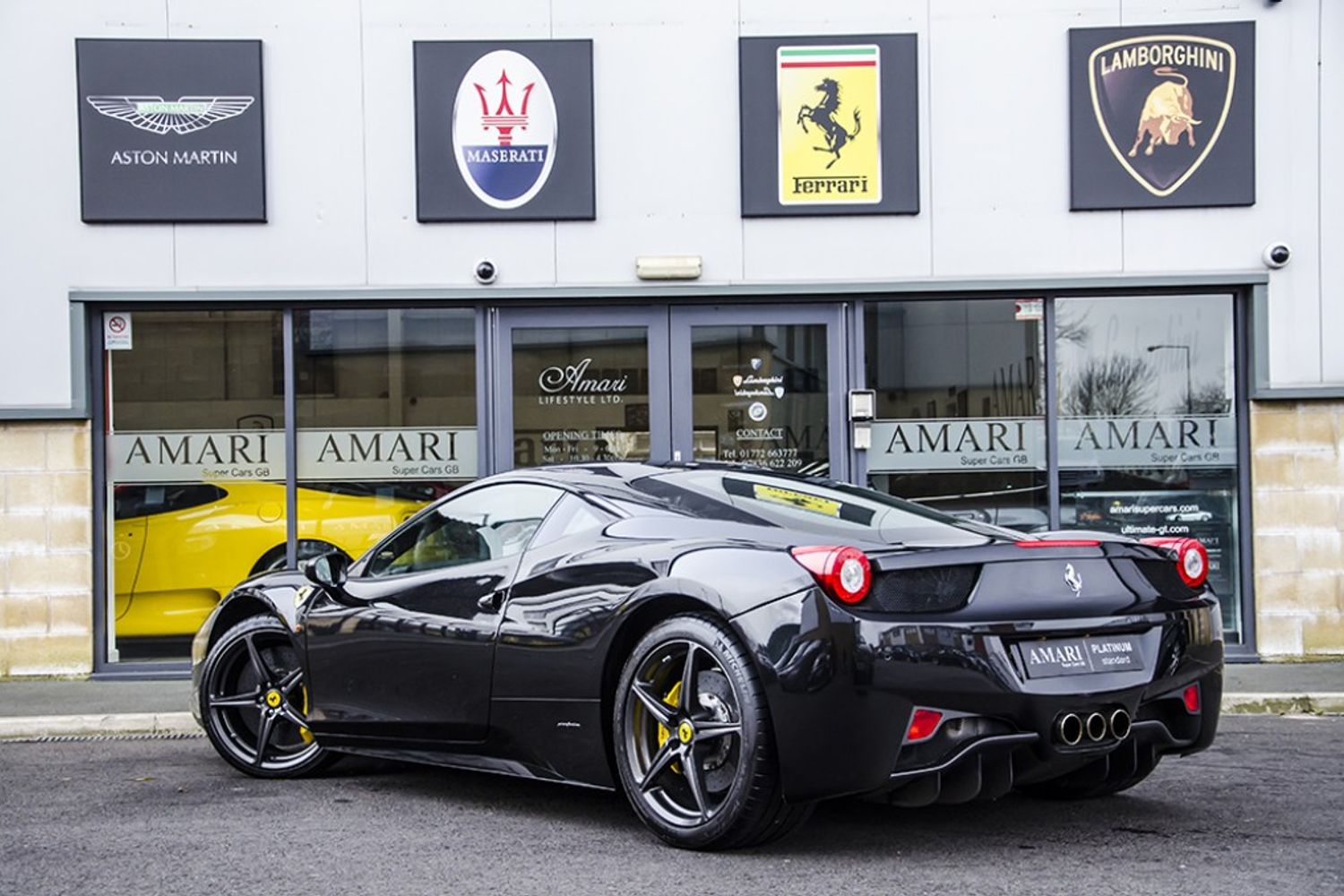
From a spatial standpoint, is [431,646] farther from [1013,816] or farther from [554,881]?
[1013,816]

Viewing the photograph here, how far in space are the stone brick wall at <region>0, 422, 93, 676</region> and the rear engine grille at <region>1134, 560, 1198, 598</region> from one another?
7803 millimetres

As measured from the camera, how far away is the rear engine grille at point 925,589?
4859mm

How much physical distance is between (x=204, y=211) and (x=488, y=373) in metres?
2.17

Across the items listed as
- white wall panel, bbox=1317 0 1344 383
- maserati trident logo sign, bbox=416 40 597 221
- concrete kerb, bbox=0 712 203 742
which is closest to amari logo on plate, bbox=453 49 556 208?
maserati trident logo sign, bbox=416 40 597 221

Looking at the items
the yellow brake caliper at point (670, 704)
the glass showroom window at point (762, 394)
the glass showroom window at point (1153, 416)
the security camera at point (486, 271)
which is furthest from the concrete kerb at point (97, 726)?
the glass showroom window at point (1153, 416)

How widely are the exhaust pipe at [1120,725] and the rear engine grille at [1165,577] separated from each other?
0.49 metres

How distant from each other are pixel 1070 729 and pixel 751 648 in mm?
985

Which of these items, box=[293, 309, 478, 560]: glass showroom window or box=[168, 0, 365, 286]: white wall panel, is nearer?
box=[168, 0, 365, 286]: white wall panel

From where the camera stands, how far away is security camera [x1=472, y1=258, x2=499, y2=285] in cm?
1095

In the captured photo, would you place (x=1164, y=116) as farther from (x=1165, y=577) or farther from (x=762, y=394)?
(x=1165, y=577)

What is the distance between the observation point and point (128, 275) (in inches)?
432

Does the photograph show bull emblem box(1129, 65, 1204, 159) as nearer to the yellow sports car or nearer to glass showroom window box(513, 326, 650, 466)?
glass showroom window box(513, 326, 650, 466)

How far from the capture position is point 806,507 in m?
5.64

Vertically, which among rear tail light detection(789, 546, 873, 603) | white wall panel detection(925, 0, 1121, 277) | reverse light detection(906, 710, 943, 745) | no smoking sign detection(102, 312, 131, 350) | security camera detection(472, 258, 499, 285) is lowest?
Result: reverse light detection(906, 710, 943, 745)
